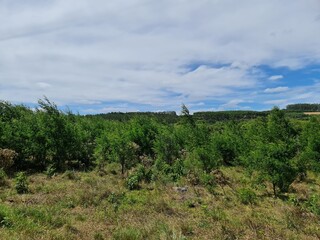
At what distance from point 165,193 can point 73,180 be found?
21.9ft

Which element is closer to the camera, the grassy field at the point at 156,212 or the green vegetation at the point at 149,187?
the grassy field at the point at 156,212

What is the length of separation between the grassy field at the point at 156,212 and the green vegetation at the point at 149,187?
0.12ft

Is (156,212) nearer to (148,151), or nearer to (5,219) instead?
(5,219)

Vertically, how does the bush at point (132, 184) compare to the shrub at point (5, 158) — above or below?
below

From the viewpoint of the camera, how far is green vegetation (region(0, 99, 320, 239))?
907cm

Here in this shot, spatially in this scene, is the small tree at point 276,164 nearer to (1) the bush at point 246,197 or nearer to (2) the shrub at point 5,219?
(1) the bush at point 246,197

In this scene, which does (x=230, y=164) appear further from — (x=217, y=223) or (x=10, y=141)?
(x=217, y=223)

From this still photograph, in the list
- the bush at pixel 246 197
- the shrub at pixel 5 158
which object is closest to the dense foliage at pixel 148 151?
the shrub at pixel 5 158

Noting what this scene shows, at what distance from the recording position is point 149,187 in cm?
1744

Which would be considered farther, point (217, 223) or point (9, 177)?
point (9, 177)

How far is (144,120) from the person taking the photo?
1453 inches

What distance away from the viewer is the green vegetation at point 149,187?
9.07m

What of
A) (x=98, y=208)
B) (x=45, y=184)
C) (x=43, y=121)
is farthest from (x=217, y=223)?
(x=43, y=121)

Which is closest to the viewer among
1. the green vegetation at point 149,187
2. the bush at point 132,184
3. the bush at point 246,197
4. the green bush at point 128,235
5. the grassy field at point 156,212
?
the green bush at point 128,235
